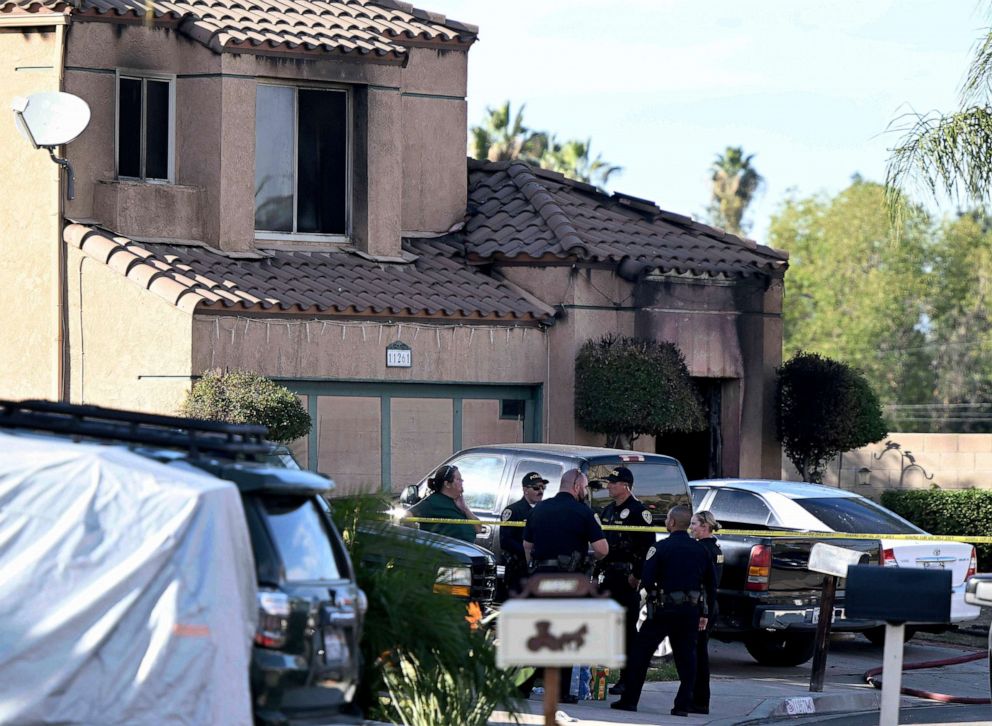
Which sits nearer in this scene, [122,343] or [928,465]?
[122,343]

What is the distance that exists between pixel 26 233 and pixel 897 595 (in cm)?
1320

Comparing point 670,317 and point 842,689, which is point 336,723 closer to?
point 842,689

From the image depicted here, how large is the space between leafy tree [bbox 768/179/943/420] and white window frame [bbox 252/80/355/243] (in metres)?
36.3

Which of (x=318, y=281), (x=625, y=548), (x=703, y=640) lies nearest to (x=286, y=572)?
(x=703, y=640)

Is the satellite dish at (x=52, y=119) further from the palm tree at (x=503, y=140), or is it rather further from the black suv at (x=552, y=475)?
the palm tree at (x=503, y=140)

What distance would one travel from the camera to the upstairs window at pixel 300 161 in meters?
21.0

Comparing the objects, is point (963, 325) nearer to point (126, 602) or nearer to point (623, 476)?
point (623, 476)

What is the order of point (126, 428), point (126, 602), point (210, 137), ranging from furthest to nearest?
point (210, 137)
point (126, 428)
point (126, 602)

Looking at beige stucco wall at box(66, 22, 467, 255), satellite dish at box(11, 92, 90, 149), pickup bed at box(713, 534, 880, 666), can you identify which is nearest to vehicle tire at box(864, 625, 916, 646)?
pickup bed at box(713, 534, 880, 666)

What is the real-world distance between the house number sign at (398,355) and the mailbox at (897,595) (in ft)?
34.7

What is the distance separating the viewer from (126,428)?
27.5 ft

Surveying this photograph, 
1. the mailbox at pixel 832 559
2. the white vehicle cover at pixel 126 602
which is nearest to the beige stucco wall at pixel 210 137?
the mailbox at pixel 832 559

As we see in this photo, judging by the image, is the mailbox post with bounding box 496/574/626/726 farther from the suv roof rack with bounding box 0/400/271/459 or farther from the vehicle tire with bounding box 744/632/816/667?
the vehicle tire with bounding box 744/632/816/667

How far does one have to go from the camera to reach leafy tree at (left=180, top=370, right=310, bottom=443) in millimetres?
17328
